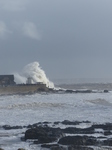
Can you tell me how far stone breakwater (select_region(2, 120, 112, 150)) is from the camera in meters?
16.6

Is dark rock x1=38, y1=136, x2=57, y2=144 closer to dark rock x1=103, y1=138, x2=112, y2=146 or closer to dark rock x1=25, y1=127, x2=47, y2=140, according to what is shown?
dark rock x1=25, y1=127, x2=47, y2=140

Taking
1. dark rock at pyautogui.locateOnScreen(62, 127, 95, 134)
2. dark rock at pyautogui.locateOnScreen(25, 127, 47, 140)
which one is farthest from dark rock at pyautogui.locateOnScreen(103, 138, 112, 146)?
dark rock at pyautogui.locateOnScreen(62, 127, 95, 134)

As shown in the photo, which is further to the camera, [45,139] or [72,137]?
[72,137]

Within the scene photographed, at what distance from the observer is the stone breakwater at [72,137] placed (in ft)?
54.4

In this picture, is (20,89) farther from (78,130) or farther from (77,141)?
(77,141)

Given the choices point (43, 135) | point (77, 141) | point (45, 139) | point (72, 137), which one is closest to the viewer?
point (77, 141)

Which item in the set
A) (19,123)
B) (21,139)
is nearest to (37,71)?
(19,123)

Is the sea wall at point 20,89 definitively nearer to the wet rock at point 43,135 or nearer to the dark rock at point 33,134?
the wet rock at point 43,135

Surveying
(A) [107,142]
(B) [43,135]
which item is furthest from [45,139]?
(A) [107,142]

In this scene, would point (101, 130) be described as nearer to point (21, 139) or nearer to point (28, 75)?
point (21, 139)

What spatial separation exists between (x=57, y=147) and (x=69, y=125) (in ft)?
21.7

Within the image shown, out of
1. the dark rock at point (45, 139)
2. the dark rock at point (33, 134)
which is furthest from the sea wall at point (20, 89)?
the dark rock at point (45, 139)

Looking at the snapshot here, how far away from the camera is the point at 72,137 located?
58.4ft

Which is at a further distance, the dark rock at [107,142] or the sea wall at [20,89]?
the sea wall at [20,89]
